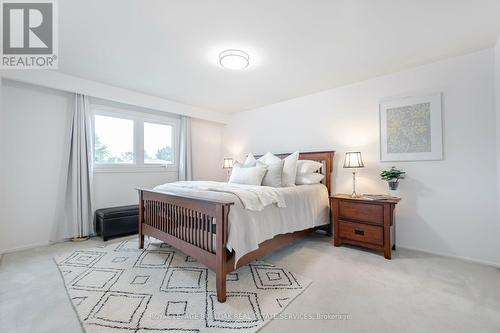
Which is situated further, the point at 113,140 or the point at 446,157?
the point at 113,140

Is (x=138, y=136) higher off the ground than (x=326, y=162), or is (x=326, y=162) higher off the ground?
(x=138, y=136)

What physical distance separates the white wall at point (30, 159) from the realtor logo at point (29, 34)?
1.52 feet

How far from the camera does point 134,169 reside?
3.94 meters

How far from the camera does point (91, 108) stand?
3445 millimetres

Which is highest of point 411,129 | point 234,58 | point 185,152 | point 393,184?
point 234,58

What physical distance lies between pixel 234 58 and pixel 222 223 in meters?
1.85

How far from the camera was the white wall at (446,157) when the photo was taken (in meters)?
2.39

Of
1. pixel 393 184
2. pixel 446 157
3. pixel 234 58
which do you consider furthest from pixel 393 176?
pixel 234 58

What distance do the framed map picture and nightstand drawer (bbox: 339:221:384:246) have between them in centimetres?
102

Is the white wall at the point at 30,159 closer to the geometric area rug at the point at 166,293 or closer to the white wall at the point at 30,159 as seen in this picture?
the white wall at the point at 30,159

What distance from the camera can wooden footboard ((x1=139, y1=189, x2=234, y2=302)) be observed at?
5.66ft

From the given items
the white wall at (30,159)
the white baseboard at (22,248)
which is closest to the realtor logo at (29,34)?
the white wall at (30,159)

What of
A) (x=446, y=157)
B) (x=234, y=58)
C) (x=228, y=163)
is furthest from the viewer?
(x=228, y=163)

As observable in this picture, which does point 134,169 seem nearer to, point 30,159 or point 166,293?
point 30,159
